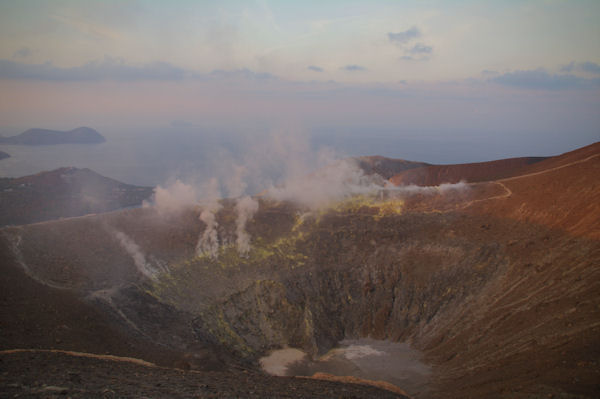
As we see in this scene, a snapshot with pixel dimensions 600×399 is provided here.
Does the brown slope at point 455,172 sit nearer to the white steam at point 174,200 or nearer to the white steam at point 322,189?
the white steam at point 322,189

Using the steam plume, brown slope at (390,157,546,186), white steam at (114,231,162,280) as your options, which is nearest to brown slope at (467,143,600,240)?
brown slope at (390,157,546,186)

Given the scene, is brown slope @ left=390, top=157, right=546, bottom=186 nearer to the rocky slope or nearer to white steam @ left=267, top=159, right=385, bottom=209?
white steam @ left=267, top=159, right=385, bottom=209

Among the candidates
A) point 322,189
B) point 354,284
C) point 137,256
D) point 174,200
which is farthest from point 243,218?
point 354,284

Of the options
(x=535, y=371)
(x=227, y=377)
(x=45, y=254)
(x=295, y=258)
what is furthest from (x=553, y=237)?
(x=45, y=254)

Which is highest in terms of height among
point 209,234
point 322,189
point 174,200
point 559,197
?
point 559,197

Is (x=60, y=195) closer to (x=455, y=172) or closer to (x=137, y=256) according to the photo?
(x=137, y=256)

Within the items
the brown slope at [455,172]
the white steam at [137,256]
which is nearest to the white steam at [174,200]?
the white steam at [137,256]
